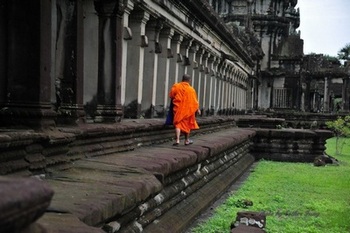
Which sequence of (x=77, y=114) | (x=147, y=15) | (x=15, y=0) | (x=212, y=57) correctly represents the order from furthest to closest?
1. (x=212, y=57)
2. (x=147, y=15)
3. (x=77, y=114)
4. (x=15, y=0)

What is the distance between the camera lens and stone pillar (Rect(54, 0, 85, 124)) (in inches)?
225

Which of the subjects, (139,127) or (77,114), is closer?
(77,114)

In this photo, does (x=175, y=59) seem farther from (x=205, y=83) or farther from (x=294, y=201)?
(x=294, y=201)

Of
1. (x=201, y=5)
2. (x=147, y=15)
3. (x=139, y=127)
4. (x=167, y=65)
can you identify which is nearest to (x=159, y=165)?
(x=139, y=127)

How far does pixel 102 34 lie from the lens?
706 cm

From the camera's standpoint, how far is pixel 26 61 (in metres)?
4.56

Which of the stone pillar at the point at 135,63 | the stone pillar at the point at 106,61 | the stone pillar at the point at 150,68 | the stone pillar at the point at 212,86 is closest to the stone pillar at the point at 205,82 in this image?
the stone pillar at the point at 212,86

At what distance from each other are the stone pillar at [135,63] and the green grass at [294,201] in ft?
9.00

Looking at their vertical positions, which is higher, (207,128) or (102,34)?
(102,34)

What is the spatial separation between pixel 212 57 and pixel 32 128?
Result: 13977 mm

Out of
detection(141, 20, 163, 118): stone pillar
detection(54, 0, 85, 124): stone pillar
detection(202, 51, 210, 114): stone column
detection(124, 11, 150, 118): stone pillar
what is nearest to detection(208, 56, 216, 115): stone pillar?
detection(202, 51, 210, 114): stone column

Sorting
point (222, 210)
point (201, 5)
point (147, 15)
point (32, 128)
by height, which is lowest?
point (222, 210)

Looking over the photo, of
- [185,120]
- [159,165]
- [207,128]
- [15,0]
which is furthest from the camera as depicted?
[207,128]

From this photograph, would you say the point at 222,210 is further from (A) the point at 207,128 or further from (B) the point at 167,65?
(A) the point at 207,128
